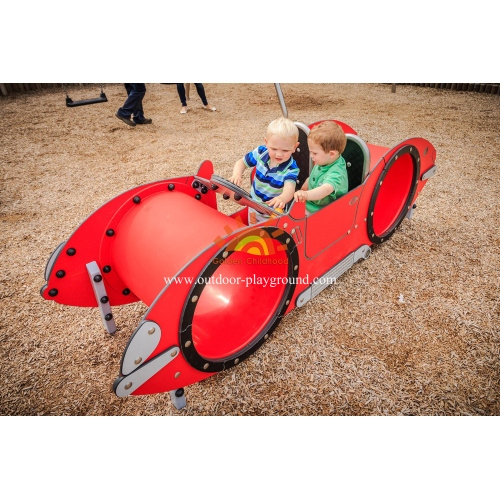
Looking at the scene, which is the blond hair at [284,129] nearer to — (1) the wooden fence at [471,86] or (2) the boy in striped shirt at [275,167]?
(2) the boy in striped shirt at [275,167]

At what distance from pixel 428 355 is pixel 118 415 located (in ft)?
4.85

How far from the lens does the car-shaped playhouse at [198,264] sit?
46.3 inches

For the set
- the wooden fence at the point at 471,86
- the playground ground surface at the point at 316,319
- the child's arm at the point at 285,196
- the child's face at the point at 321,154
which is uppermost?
the child's face at the point at 321,154

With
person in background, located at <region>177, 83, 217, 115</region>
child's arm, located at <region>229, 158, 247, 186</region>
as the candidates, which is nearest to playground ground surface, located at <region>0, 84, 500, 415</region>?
child's arm, located at <region>229, 158, 247, 186</region>

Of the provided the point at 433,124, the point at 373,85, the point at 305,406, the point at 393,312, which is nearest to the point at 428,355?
the point at 393,312

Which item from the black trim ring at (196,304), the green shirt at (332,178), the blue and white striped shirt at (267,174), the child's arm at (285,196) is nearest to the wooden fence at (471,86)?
the green shirt at (332,178)

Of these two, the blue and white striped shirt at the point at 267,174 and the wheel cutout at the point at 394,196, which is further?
the wheel cutout at the point at 394,196

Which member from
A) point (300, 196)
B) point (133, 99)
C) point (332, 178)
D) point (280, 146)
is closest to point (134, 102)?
point (133, 99)

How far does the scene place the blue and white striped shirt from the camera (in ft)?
5.75

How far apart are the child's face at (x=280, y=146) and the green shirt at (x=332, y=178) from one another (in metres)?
0.23

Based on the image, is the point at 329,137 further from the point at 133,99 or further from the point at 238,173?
the point at 133,99

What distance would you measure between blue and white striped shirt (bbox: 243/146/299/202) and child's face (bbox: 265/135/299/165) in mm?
75

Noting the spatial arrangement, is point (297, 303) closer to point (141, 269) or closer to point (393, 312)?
point (393, 312)

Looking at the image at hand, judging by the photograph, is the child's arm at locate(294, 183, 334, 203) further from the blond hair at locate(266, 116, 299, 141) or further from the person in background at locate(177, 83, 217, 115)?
the person in background at locate(177, 83, 217, 115)
